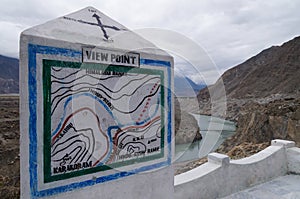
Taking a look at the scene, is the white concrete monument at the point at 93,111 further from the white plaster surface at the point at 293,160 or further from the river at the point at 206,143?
the white plaster surface at the point at 293,160

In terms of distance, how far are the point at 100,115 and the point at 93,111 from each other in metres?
0.07

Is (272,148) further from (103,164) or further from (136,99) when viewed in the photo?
(103,164)

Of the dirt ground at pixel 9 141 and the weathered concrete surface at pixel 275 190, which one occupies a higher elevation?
the weathered concrete surface at pixel 275 190

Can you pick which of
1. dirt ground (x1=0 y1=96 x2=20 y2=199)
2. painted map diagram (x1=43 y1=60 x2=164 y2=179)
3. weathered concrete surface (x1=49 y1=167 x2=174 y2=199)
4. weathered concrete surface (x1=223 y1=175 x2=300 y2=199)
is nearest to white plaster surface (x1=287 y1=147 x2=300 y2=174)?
weathered concrete surface (x1=223 y1=175 x2=300 y2=199)

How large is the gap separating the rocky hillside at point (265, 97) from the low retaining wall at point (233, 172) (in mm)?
Answer: 1047

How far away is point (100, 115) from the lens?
76.4 inches

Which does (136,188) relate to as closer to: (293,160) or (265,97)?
(293,160)

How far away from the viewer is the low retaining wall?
2.70 m

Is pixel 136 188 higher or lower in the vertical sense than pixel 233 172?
higher

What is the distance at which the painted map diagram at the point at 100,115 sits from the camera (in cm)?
172

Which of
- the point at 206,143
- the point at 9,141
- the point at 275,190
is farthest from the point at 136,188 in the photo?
the point at 9,141

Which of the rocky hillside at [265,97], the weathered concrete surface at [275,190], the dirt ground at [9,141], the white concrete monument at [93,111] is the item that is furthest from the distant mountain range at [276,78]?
the white concrete monument at [93,111]

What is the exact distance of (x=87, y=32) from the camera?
6.60 ft

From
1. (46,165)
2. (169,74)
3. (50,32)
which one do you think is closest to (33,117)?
(46,165)
